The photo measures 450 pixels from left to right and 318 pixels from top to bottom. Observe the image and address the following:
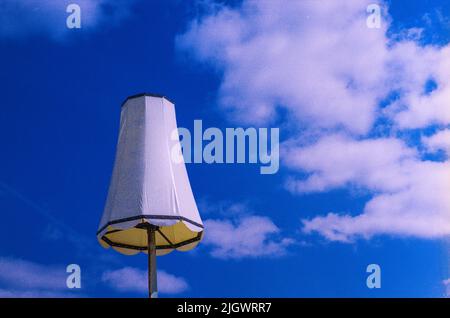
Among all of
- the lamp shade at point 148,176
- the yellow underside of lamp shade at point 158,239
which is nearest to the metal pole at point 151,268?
the lamp shade at point 148,176

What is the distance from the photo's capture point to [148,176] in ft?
35.4

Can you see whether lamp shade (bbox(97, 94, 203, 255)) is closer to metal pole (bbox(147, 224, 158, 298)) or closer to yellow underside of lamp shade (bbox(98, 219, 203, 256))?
metal pole (bbox(147, 224, 158, 298))

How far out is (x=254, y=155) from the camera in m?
10.7

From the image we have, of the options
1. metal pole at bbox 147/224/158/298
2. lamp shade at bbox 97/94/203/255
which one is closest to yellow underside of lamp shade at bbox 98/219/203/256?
lamp shade at bbox 97/94/203/255

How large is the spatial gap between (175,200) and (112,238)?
2368 mm

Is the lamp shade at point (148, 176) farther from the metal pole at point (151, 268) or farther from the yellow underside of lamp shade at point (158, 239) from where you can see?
the yellow underside of lamp shade at point (158, 239)

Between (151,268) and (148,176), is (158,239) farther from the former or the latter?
(148,176)

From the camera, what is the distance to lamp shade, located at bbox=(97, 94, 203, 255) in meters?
10.6

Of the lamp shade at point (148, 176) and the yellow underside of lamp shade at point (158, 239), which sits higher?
the lamp shade at point (148, 176)

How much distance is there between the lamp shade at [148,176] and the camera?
34.6 ft
